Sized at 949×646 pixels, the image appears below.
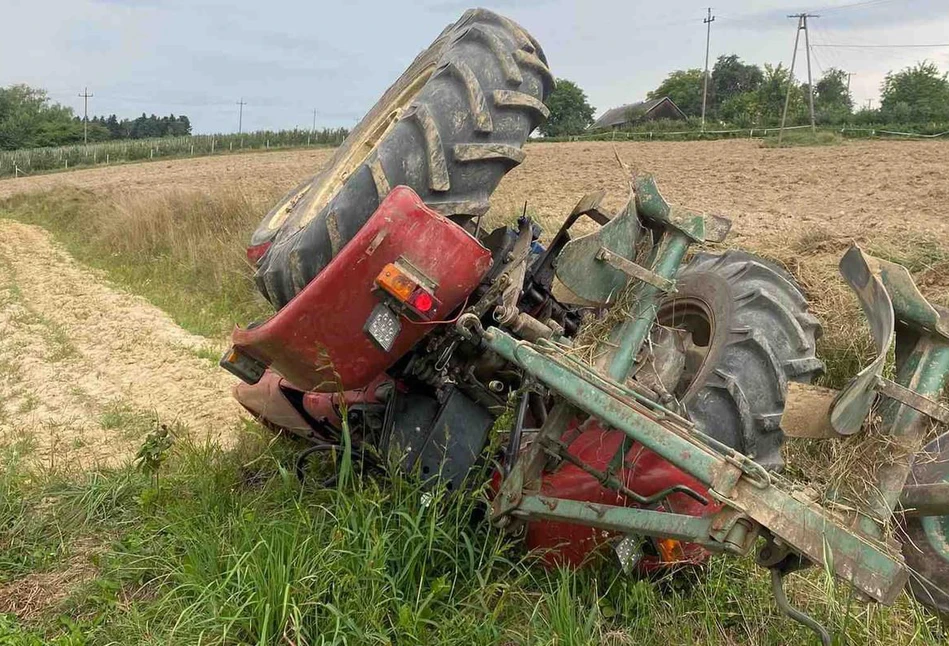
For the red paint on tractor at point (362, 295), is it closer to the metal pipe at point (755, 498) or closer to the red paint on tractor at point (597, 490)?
the metal pipe at point (755, 498)

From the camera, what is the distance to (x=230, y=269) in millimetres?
8680

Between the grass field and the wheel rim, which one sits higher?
the wheel rim

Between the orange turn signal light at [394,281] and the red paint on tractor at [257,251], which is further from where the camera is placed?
the red paint on tractor at [257,251]

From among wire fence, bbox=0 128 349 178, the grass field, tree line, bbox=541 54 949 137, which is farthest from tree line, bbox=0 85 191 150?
the grass field

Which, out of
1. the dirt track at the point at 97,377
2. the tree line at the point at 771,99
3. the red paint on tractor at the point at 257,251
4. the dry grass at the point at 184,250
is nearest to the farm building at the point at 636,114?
the tree line at the point at 771,99

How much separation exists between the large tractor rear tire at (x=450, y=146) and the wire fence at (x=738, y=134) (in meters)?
28.2

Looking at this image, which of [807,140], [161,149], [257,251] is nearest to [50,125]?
[161,149]

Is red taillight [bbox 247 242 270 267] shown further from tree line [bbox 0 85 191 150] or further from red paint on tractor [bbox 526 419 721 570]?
tree line [bbox 0 85 191 150]

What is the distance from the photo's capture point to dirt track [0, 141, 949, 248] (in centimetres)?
920

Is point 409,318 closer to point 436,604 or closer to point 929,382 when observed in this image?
point 436,604

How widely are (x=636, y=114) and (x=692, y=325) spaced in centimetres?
5546

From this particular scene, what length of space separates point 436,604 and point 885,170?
55.4 feet

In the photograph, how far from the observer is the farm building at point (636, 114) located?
176 feet

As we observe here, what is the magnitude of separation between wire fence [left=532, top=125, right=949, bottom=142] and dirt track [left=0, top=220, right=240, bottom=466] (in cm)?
2449
